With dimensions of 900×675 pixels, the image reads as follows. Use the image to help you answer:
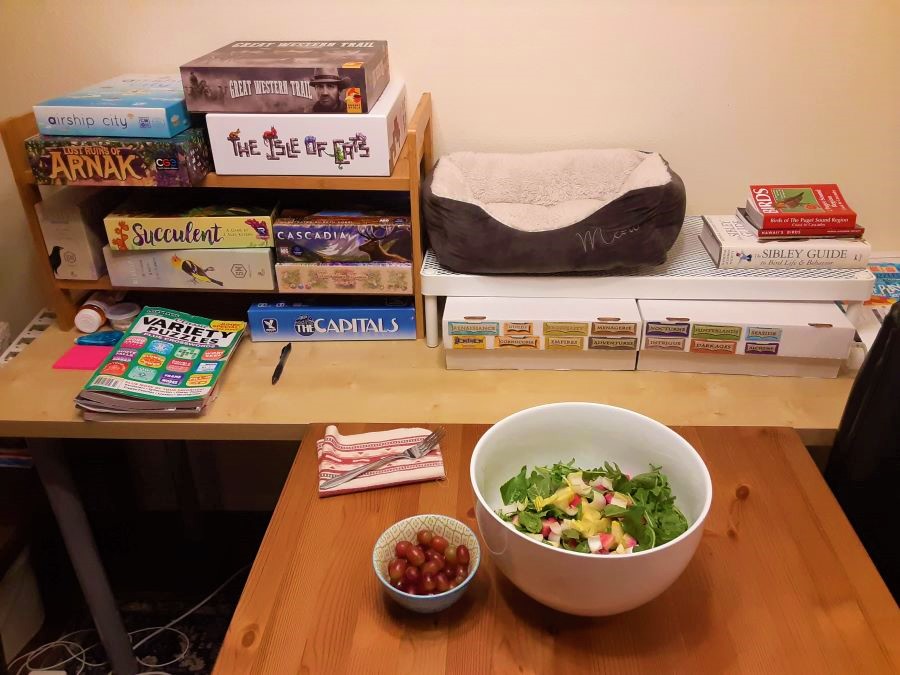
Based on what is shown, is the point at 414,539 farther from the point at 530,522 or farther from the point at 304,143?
the point at 304,143

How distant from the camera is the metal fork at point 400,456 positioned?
3.20ft

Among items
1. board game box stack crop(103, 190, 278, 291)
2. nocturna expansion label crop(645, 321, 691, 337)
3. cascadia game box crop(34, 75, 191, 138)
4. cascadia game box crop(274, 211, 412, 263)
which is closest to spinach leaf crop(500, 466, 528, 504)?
nocturna expansion label crop(645, 321, 691, 337)

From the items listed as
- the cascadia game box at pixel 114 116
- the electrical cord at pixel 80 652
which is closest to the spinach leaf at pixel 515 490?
the cascadia game box at pixel 114 116

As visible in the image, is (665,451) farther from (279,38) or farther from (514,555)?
(279,38)

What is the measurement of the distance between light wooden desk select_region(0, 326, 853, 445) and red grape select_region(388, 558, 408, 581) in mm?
342

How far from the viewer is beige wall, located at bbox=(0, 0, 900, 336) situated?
1381 millimetres

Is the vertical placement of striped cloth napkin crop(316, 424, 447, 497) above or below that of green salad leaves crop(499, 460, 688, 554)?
below

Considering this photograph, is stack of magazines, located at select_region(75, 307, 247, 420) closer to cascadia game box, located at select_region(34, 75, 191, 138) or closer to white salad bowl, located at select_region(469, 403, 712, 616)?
cascadia game box, located at select_region(34, 75, 191, 138)

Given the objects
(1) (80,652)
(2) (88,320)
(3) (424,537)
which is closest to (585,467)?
(3) (424,537)

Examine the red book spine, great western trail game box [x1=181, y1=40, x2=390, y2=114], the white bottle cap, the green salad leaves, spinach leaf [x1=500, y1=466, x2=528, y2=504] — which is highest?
great western trail game box [x1=181, y1=40, x2=390, y2=114]

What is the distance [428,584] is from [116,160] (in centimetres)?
87

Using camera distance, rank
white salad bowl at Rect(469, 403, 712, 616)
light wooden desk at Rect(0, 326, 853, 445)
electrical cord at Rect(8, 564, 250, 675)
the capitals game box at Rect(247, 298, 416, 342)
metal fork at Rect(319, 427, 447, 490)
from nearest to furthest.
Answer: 1. white salad bowl at Rect(469, 403, 712, 616)
2. metal fork at Rect(319, 427, 447, 490)
3. light wooden desk at Rect(0, 326, 853, 445)
4. the capitals game box at Rect(247, 298, 416, 342)
5. electrical cord at Rect(8, 564, 250, 675)

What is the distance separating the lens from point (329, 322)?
1.37m

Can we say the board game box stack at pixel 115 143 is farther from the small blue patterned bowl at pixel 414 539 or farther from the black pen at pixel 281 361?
the small blue patterned bowl at pixel 414 539
